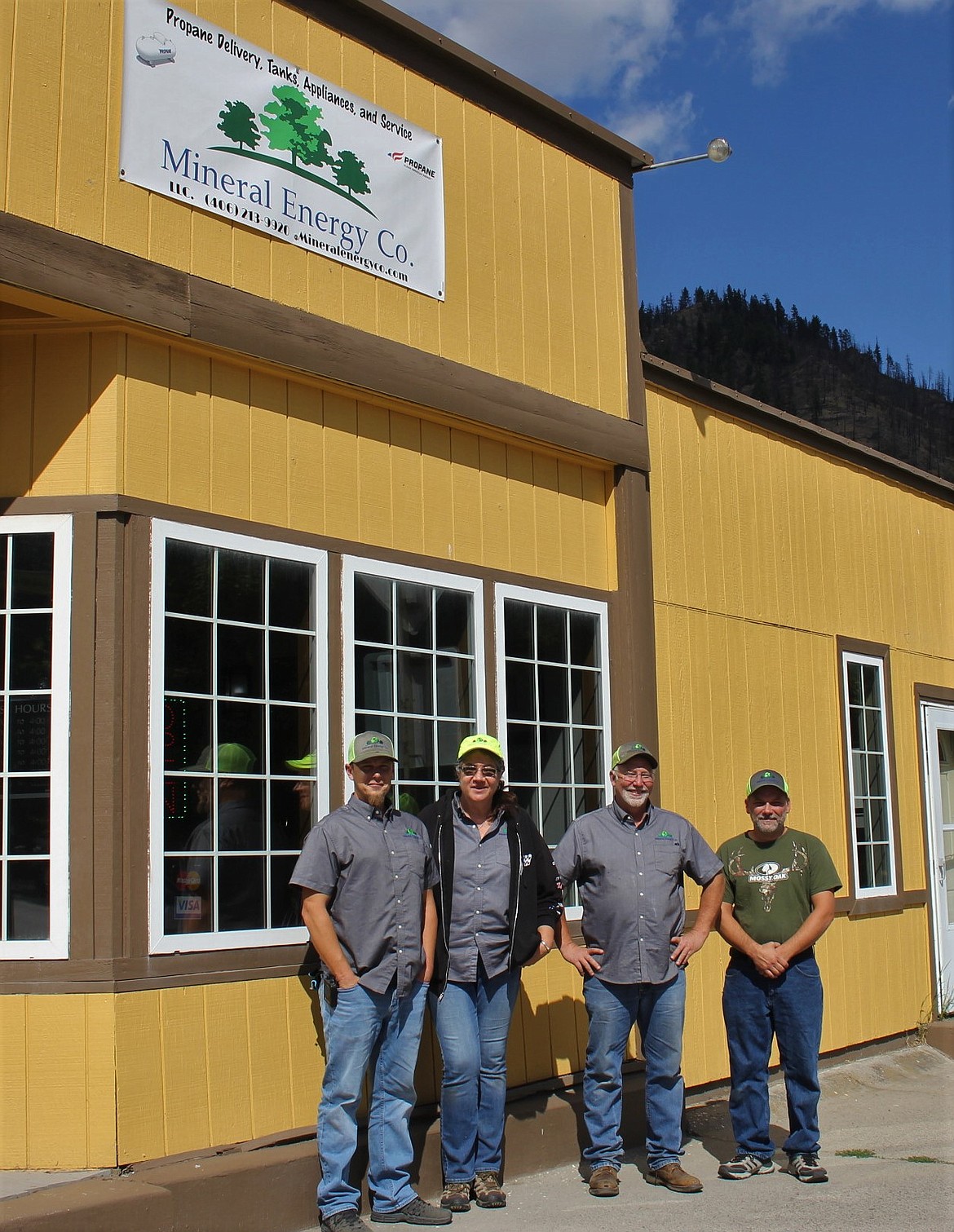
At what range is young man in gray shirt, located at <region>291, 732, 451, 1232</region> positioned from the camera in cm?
513

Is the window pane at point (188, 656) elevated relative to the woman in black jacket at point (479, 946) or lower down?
elevated

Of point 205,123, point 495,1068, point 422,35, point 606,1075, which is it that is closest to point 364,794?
point 495,1068

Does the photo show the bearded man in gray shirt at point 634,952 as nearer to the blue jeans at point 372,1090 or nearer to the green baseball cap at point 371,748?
the blue jeans at point 372,1090

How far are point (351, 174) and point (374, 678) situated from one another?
238 cm

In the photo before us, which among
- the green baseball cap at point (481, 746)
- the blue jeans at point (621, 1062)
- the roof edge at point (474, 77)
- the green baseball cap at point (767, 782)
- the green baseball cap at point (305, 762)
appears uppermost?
the roof edge at point (474, 77)

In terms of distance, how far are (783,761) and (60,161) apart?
5758 mm

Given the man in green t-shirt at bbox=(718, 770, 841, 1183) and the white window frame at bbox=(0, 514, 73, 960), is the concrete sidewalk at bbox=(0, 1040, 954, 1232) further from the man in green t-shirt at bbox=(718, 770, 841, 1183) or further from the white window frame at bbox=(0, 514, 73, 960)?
the white window frame at bbox=(0, 514, 73, 960)

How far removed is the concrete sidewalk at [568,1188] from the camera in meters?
4.67

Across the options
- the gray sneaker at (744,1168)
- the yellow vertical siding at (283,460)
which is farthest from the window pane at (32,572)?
the gray sneaker at (744,1168)

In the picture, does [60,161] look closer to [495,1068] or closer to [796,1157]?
[495,1068]

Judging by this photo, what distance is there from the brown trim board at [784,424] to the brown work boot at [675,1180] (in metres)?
4.44

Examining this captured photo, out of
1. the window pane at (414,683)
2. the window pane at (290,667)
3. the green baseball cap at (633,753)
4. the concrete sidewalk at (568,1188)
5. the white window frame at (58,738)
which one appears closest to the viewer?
the concrete sidewalk at (568,1188)

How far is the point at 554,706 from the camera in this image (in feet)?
23.7

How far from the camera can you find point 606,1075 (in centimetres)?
590
